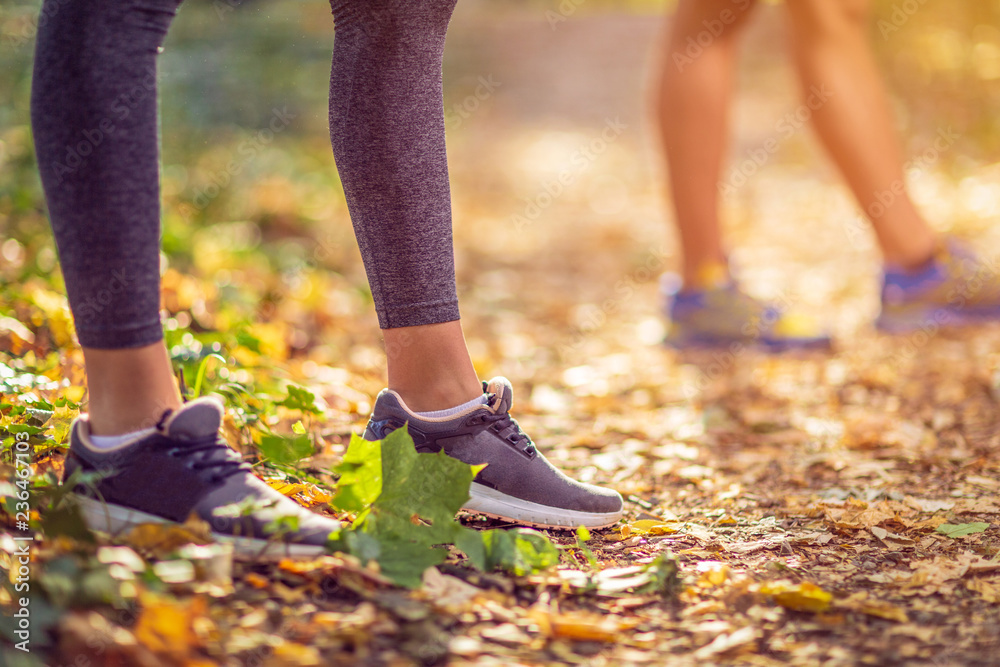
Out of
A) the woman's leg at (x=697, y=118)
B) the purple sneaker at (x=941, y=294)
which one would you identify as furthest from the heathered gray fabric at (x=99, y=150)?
the purple sneaker at (x=941, y=294)

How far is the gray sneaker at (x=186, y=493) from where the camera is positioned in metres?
1.08

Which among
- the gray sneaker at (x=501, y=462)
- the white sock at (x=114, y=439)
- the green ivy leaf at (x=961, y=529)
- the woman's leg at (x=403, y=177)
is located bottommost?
the green ivy leaf at (x=961, y=529)

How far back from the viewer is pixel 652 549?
132 cm

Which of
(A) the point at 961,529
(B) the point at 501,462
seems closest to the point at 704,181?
(A) the point at 961,529

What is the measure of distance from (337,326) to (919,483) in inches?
67.0

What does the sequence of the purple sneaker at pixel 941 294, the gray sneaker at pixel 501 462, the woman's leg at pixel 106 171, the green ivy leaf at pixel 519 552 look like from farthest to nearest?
the purple sneaker at pixel 941 294, the gray sneaker at pixel 501 462, the green ivy leaf at pixel 519 552, the woman's leg at pixel 106 171

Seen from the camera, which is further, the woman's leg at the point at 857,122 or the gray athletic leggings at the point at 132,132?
the woman's leg at the point at 857,122

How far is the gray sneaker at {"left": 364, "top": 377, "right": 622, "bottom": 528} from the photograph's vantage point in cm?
128

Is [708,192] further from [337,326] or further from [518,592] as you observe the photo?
[518,592]

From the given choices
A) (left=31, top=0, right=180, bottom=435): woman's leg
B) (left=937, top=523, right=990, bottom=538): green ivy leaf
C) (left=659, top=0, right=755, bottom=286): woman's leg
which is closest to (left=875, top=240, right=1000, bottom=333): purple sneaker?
(left=659, top=0, right=755, bottom=286): woman's leg

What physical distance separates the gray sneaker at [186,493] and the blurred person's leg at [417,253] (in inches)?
9.2

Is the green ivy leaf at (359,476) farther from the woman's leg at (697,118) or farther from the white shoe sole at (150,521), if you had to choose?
the woman's leg at (697,118)

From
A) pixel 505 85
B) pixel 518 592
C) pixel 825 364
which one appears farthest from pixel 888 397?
pixel 505 85

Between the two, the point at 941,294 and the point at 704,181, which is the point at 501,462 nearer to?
the point at 704,181
